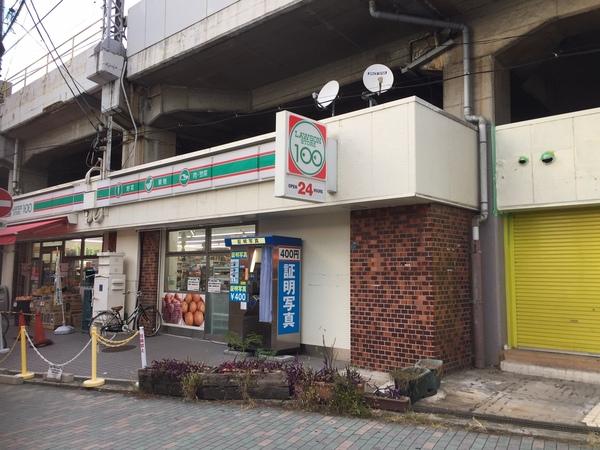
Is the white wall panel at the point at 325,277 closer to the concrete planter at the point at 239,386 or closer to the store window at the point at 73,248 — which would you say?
the concrete planter at the point at 239,386

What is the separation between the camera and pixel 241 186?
1070 cm

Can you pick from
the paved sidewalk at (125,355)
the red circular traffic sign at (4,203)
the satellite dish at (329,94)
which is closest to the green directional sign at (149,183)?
the red circular traffic sign at (4,203)

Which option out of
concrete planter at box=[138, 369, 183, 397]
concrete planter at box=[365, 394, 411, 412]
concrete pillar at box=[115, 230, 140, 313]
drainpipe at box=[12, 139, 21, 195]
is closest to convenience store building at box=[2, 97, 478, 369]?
concrete pillar at box=[115, 230, 140, 313]

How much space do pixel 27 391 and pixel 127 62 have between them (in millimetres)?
9569

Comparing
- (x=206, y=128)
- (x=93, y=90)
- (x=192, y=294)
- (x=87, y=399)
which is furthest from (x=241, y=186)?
(x=93, y=90)

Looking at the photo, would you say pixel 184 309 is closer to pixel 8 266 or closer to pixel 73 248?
pixel 73 248

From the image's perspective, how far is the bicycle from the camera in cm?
1355

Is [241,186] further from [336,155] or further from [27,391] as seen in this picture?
[27,391]

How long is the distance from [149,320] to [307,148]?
26.6ft

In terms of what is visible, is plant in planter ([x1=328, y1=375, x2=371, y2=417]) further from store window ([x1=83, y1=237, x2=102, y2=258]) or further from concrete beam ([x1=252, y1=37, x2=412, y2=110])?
store window ([x1=83, y1=237, x2=102, y2=258])

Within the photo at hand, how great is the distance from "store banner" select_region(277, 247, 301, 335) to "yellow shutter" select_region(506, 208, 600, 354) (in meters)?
4.01

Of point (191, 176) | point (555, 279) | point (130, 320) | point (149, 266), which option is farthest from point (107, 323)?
point (555, 279)

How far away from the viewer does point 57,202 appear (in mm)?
16797

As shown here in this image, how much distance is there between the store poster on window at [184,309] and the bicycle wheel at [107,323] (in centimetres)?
125
